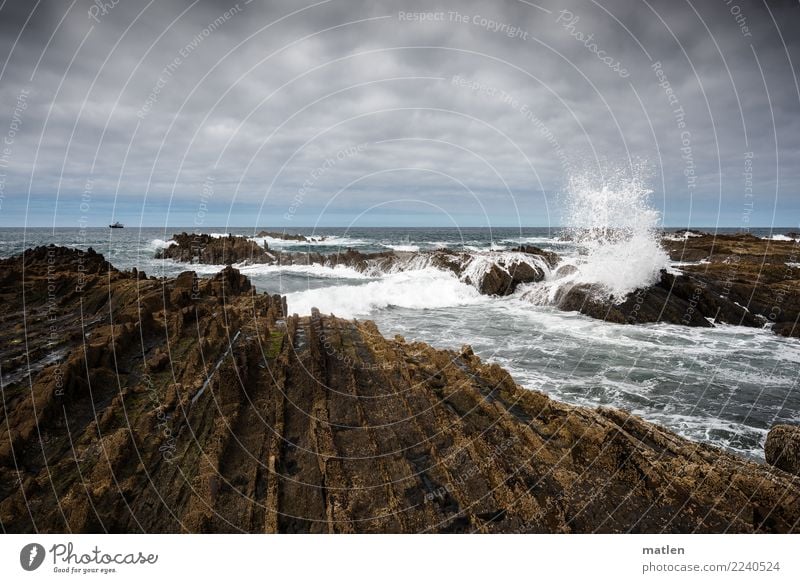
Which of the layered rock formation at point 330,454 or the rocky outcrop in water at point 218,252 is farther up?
the rocky outcrop in water at point 218,252

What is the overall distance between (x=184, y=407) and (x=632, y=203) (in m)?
21.0

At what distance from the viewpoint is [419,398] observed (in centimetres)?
706

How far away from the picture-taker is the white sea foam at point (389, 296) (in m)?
20.4

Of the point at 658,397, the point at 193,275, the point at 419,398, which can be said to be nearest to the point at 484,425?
the point at 419,398

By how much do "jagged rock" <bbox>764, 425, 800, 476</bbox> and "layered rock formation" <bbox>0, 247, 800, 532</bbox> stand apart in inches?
28.2

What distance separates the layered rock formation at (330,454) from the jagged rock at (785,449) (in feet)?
2.35

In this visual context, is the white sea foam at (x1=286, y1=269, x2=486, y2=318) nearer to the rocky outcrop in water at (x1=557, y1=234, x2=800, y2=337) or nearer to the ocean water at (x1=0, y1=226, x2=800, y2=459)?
the ocean water at (x1=0, y1=226, x2=800, y2=459)
